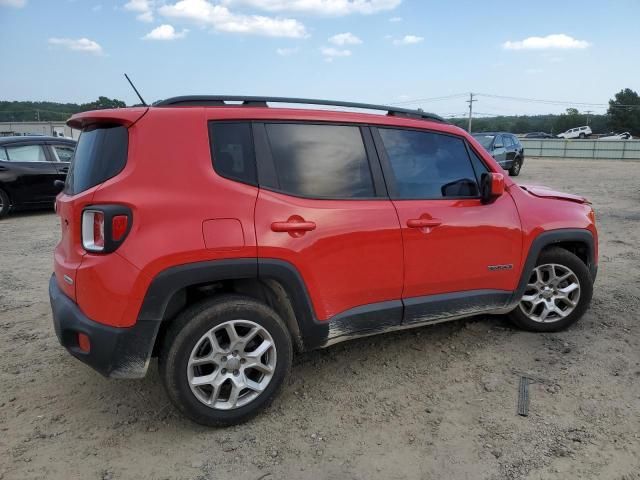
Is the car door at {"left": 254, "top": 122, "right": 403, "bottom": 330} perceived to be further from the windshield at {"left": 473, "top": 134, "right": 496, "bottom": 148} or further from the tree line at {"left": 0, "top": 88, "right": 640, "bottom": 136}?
the tree line at {"left": 0, "top": 88, "right": 640, "bottom": 136}

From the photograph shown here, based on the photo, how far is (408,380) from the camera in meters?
3.37

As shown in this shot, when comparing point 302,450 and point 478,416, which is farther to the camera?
point 478,416

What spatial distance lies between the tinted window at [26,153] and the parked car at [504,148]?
40.6ft

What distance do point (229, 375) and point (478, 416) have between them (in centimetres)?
146

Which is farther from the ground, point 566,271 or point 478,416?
point 566,271

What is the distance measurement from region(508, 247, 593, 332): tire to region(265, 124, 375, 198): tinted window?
1790mm

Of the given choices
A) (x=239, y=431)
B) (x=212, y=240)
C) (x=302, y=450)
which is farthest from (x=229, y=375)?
(x=212, y=240)

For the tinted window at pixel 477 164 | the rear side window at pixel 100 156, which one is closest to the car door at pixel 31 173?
the rear side window at pixel 100 156

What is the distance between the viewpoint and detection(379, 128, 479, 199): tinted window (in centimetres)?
332

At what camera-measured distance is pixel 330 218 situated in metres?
2.94

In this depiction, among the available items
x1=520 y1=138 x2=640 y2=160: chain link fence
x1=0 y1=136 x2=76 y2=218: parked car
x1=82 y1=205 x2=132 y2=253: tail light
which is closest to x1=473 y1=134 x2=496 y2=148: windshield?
x1=0 y1=136 x2=76 y2=218: parked car

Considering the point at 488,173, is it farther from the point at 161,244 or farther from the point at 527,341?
the point at 161,244

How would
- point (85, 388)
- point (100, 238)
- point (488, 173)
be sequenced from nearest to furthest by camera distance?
point (100, 238) → point (85, 388) → point (488, 173)

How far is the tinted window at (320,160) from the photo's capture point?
Answer: 2.91 meters
